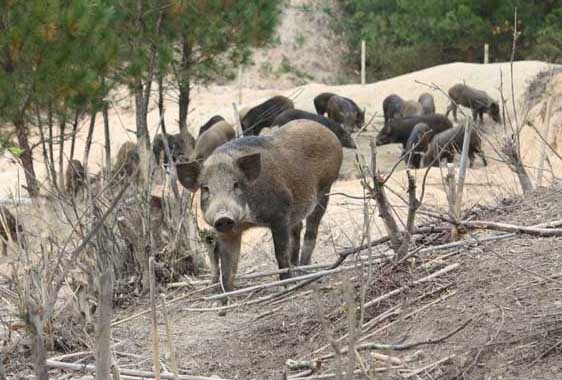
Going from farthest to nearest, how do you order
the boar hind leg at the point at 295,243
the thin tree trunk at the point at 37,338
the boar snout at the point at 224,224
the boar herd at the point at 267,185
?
the boar hind leg at the point at 295,243 → the boar herd at the point at 267,185 → the boar snout at the point at 224,224 → the thin tree trunk at the point at 37,338

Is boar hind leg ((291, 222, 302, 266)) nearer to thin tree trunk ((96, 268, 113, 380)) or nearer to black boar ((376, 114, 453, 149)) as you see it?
thin tree trunk ((96, 268, 113, 380))

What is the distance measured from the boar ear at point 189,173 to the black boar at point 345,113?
15.7 metres

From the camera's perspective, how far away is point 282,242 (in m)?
6.75

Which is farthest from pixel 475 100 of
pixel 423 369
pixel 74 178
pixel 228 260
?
pixel 423 369

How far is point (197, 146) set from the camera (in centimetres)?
1759

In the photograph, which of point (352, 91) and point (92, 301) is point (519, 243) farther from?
point (352, 91)

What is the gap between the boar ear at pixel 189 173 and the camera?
6.48 metres

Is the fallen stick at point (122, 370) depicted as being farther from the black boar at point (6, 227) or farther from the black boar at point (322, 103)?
the black boar at point (322, 103)

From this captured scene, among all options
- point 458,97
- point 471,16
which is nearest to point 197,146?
point 458,97

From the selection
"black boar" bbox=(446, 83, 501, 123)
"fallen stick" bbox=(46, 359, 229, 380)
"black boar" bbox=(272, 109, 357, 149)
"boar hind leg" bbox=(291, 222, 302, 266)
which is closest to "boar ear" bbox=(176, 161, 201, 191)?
"boar hind leg" bbox=(291, 222, 302, 266)

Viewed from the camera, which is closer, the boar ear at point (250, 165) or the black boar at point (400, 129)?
the boar ear at point (250, 165)

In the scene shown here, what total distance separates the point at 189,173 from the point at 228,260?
2.02ft

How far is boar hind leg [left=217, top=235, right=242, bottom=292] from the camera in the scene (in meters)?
6.64

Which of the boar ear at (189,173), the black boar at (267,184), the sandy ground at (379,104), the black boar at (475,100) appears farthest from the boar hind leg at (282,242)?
the black boar at (475,100)
